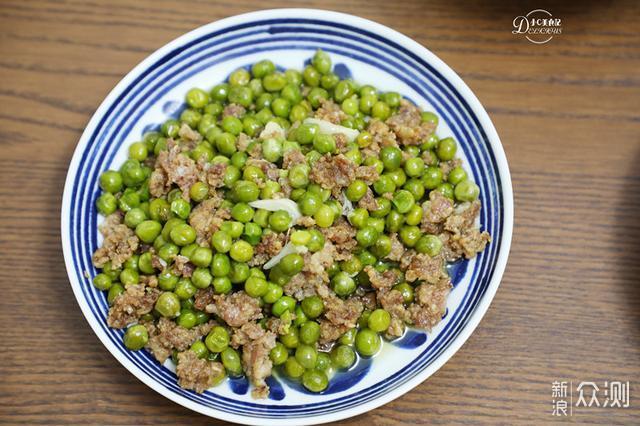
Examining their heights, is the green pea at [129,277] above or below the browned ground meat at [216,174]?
below

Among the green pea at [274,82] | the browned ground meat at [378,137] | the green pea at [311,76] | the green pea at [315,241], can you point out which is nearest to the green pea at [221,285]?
the green pea at [315,241]

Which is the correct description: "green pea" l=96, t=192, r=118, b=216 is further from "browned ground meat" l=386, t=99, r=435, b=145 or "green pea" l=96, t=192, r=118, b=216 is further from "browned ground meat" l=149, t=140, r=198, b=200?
"browned ground meat" l=386, t=99, r=435, b=145

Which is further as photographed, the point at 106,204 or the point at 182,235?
the point at 106,204

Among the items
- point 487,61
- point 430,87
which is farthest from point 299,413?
point 487,61

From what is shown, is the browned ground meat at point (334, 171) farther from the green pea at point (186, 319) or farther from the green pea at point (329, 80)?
the green pea at point (186, 319)

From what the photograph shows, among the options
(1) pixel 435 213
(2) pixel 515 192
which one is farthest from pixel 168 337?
(2) pixel 515 192

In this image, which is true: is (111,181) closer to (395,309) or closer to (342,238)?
(342,238)
